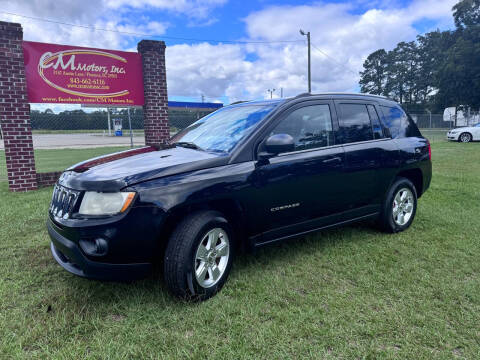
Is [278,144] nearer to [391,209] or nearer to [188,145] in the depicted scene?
[188,145]

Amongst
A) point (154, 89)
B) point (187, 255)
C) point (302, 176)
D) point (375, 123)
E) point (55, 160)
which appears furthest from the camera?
point (55, 160)

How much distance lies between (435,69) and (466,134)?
117 feet

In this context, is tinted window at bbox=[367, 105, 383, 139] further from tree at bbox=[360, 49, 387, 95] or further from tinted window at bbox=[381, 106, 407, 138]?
tree at bbox=[360, 49, 387, 95]

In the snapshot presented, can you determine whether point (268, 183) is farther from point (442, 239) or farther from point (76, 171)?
point (442, 239)

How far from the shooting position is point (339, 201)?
3.57m

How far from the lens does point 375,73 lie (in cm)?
7350

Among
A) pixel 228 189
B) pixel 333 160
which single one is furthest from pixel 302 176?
pixel 228 189

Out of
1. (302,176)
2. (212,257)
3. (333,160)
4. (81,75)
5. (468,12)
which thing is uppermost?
(468,12)

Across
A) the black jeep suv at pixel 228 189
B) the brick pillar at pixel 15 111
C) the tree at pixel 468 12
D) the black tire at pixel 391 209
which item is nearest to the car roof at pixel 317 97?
the black jeep suv at pixel 228 189

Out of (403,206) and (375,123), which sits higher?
(375,123)

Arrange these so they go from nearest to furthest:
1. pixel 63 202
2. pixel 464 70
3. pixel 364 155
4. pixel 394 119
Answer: pixel 63 202, pixel 364 155, pixel 394 119, pixel 464 70

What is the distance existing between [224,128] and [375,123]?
195 centimetres

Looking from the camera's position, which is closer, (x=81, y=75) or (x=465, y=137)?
(x=81, y=75)

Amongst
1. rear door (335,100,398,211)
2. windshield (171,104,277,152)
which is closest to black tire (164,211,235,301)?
windshield (171,104,277,152)
